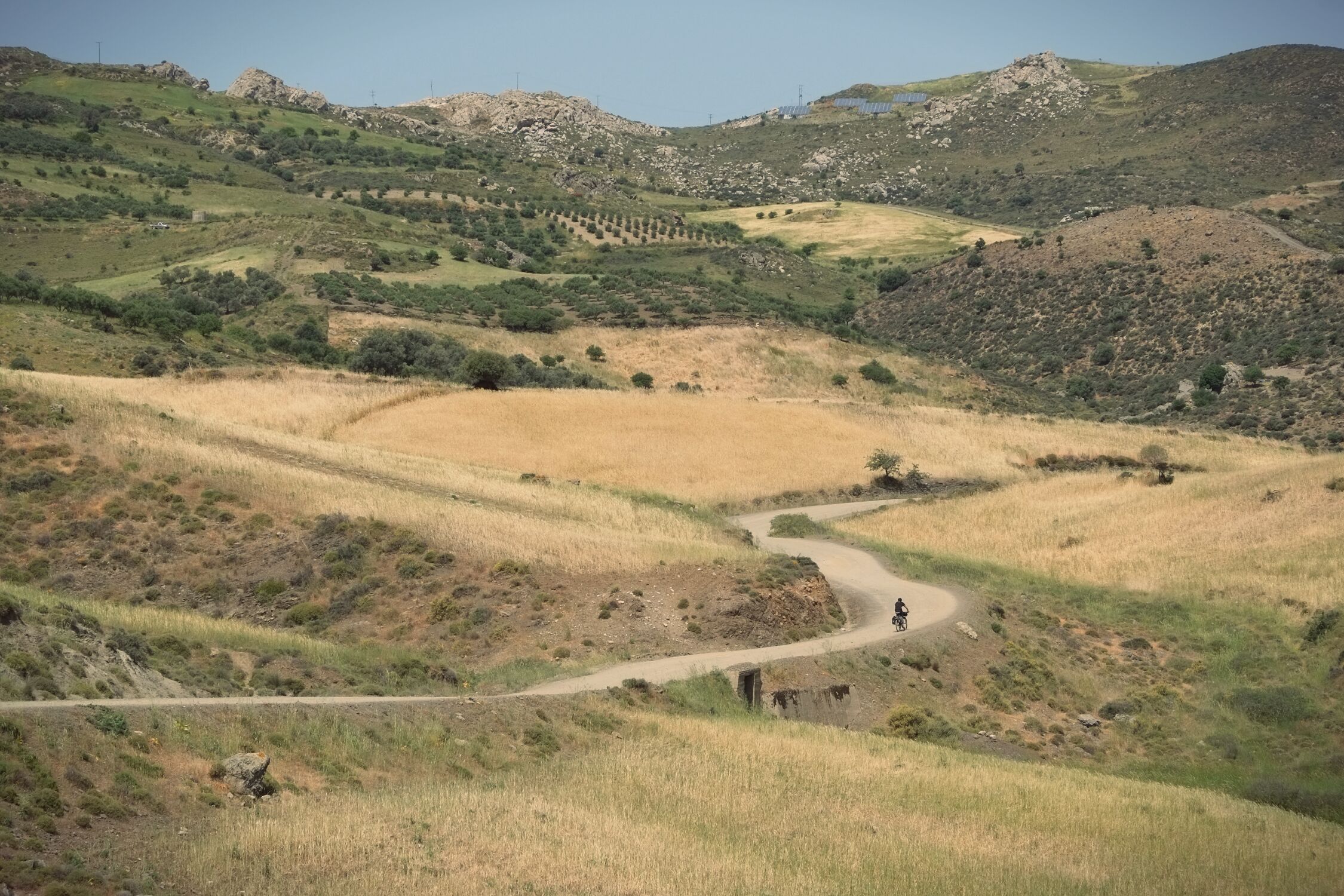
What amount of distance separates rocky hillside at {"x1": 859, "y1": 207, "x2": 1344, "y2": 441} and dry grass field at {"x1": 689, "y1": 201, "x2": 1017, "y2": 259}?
1918 centimetres

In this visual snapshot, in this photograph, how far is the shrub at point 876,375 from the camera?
104 meters

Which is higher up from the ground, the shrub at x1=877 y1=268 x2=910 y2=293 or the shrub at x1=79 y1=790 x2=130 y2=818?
the shrub at x1=877 y1=268 x2=910 y2=293

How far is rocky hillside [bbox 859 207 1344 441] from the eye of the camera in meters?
104

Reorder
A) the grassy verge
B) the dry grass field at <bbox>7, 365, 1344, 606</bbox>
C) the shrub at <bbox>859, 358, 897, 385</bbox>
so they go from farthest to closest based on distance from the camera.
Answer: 1. the shrub at <bbox>859, 358, 897, 385</bbox>
2. the dry grass field at <bbox>7, 365, 1344, 606</bbox>
3. the grassy verge

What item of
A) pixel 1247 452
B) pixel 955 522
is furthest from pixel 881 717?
pixel 1247 452

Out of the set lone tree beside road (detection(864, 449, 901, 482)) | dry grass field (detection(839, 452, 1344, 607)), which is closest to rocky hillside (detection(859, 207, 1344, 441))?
dry grass field (detection(839, 452, 1344, 607))

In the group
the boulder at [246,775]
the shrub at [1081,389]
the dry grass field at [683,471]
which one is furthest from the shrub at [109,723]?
the shrub at [1081,389]

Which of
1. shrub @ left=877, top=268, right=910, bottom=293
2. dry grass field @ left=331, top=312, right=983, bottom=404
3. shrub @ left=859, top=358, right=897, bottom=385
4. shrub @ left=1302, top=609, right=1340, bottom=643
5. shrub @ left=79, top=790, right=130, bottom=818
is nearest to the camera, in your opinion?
shrub @ left=79, top=790, right=130, bottom=818

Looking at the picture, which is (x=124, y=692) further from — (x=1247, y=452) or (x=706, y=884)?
(x=1247, y=452)

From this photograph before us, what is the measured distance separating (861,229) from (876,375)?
81.8 m

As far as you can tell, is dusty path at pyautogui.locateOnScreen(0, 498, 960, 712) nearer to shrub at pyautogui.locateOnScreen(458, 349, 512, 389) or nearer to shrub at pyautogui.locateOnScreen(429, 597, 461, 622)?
shrub at pyautogui.locateOnScreen(429, 597, 461, 622)

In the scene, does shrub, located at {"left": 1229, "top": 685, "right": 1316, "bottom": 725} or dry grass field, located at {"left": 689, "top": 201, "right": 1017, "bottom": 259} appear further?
dry grass field, located at {"left": 689, "top": 201, "right": 1017, "bottom": 259}

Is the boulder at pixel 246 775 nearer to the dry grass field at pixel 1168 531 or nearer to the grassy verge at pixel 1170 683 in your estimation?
the grassy verge at pixel 1170 683

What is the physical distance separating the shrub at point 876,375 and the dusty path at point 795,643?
44.8m
